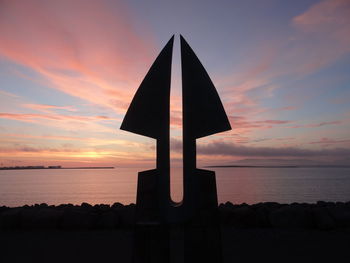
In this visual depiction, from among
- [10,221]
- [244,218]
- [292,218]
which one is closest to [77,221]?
[10,221]

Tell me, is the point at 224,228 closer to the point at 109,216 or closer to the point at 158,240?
the point at 109,216

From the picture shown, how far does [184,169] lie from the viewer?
7.14 metres

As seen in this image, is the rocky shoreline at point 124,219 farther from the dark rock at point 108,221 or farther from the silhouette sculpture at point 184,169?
the silhouette sculpture at point 184,169

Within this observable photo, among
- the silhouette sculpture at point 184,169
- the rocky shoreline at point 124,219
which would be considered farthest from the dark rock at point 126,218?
the silhouette sculpture at point 184,169

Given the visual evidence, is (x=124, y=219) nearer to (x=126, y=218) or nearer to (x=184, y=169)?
(x=126, y=218)

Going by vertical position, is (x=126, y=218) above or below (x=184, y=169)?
below

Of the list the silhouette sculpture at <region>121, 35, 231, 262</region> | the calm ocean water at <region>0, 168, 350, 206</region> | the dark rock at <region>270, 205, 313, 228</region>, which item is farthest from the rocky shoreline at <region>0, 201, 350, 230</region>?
the calm ocean water at <region>0, 168, 350, 206</region>

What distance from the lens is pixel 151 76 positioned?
7.44 meters

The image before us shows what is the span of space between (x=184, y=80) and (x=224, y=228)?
21.7ft

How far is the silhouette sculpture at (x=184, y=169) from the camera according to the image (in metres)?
6.93

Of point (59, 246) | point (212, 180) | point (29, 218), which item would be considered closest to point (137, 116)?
point (212, 180)

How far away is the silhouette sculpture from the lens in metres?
6.93

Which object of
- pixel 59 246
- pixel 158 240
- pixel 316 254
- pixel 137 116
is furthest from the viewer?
pixel 59 246

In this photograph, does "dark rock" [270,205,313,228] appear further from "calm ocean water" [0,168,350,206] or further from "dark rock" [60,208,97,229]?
"calm ocean water" [0,168,350,206]
